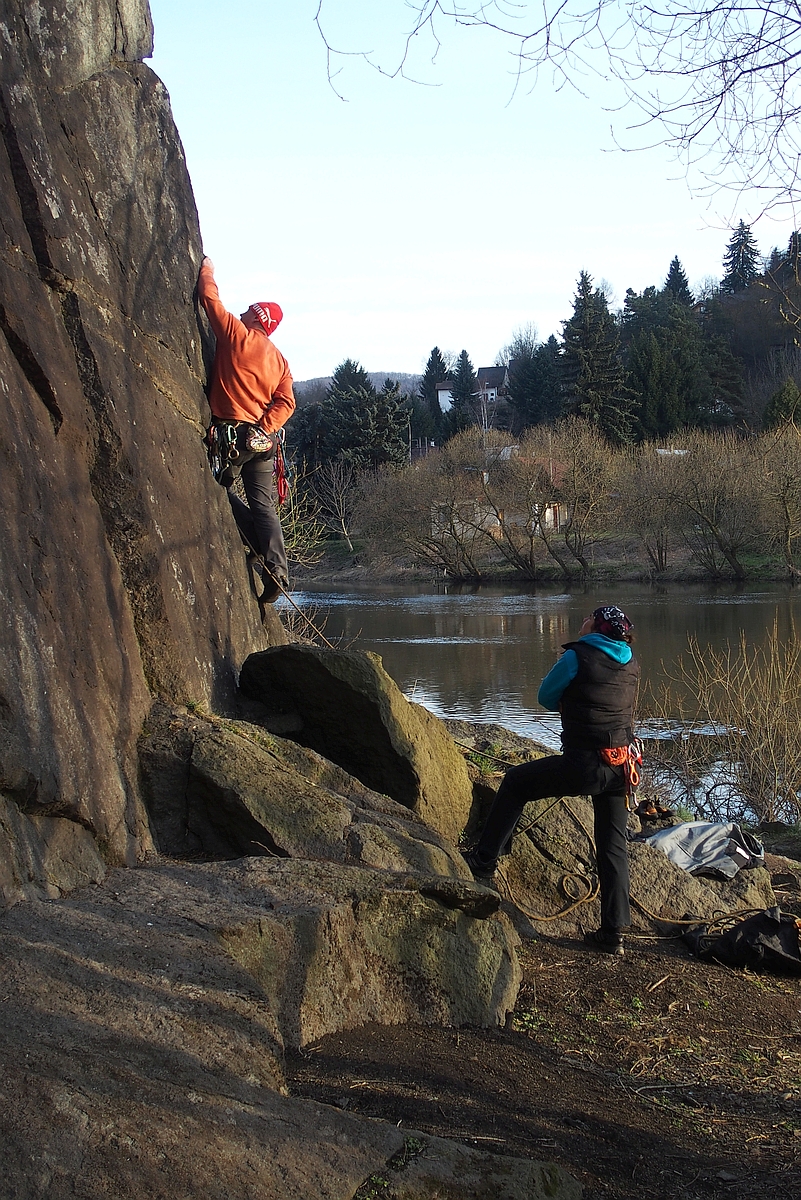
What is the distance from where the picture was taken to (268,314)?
23.9 ft

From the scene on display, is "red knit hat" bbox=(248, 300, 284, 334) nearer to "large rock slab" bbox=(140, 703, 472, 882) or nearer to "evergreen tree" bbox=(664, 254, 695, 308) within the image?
"large rock slab" bbox=(140, 703, 472, 882)

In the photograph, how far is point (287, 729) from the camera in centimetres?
655

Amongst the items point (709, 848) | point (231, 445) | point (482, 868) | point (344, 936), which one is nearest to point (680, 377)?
point (709, 848)

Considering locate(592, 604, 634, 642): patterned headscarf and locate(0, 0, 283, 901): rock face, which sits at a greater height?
locate(0, 0, 283, 901): rock face

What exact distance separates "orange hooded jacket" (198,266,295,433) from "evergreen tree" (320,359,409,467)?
1925 inches

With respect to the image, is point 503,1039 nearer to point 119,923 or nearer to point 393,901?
point 393,901

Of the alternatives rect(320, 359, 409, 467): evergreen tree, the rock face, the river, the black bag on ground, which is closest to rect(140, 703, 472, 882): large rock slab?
the rock face

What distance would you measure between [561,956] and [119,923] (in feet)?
10.1

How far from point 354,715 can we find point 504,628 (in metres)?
25.0

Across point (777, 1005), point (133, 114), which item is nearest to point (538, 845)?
point (777, 1005)

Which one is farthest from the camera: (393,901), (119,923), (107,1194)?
(393,901)

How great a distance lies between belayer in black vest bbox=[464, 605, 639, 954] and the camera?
6.14 metres

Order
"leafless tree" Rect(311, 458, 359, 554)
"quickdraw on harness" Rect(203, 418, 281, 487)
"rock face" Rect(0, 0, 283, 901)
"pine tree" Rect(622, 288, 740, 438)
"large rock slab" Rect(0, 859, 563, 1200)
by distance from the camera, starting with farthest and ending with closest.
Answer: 1. "pine tree" Rect(622, 288, 740, 438)
2. "leafless tree" Rect(311, 458, 359, 554)
3. "quickdraw on harness" Rect(203, 418, 281, 487)
4. "rock face" Rect(0, 0, 283, 901)
5. "large rock slab" Rect(0, 859, 563, 1200)

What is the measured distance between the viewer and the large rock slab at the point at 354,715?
6.44 metres
